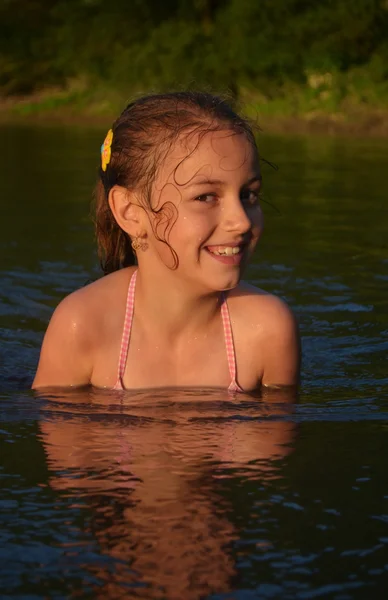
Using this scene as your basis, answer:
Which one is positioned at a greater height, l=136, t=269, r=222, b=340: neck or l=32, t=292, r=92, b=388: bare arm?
l=136, t=269, r=222, b=340: neck

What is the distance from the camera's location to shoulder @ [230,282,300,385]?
386cm

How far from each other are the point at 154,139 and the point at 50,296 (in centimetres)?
250

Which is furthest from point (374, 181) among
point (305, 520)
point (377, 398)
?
point (305, 520)

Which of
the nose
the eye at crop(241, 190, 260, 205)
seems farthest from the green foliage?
the nose

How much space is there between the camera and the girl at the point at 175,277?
351 centimetres

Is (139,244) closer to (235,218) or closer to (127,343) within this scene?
(127,343)

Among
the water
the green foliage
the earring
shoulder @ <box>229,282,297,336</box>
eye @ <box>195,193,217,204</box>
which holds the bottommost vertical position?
the water

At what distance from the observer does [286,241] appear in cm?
742

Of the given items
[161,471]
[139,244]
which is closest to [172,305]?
[139,244]

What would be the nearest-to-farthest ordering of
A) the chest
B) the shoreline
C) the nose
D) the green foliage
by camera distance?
the nose, the chest, the shoreline, the green foliage

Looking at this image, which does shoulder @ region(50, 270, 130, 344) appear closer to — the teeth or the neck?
the neck

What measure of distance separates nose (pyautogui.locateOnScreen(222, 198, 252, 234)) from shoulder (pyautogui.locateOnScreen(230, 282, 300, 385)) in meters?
0.49

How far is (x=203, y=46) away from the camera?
18312 millimetres

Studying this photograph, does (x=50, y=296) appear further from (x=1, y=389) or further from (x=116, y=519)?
(x=116, y=519)
